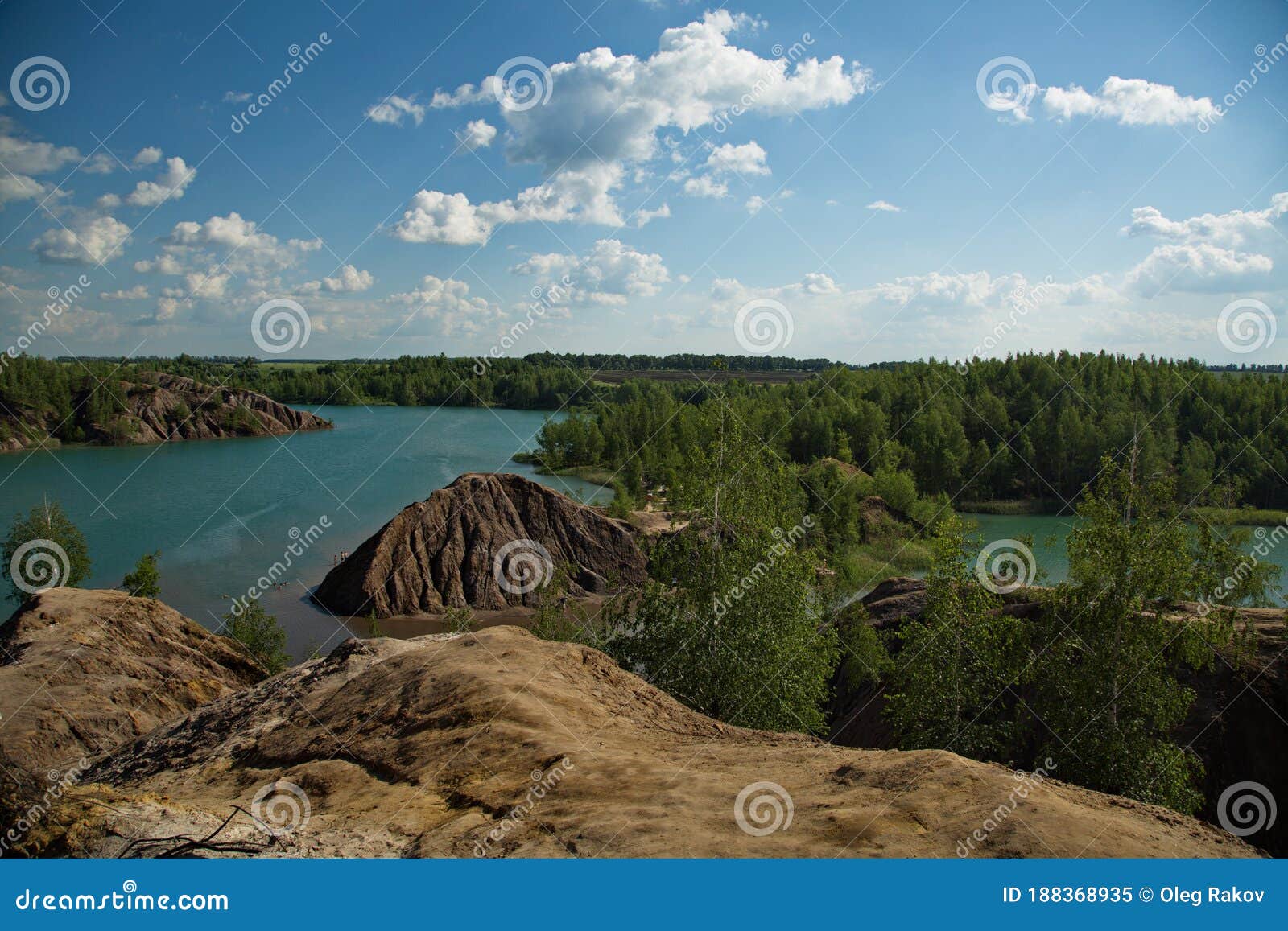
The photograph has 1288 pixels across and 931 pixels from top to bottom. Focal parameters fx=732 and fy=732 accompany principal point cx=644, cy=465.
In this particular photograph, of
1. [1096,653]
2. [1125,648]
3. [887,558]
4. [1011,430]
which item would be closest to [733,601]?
[1096,653]

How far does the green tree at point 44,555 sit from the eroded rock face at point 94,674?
9.98m

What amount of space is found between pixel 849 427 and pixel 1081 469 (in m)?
20.3

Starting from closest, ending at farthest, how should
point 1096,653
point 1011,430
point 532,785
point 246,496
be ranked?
point 532,785
point 1096,653
point 246,496
point 1011,430

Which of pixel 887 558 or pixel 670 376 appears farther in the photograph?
pixel 670 376

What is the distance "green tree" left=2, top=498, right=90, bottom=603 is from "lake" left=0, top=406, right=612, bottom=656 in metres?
3.74

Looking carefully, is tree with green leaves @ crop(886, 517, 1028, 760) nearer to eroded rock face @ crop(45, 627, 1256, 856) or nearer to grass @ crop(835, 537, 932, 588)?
eroded rock face @ crop(45, 627, 1256, 856)

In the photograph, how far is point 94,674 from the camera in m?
13.9

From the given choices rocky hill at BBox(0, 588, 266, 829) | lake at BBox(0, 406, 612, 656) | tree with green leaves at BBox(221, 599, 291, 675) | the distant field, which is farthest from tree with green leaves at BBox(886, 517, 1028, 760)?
the distant field

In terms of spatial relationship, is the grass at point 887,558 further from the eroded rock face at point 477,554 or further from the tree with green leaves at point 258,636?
the tree with green leaves at point 258,636

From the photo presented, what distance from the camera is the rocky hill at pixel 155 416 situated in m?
72.4

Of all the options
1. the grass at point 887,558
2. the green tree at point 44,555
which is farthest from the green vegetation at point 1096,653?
the green tree at point 44,555

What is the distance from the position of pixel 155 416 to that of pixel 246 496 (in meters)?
37.2

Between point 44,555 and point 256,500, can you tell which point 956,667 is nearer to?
point 44,555

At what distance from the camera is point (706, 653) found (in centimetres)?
1300
